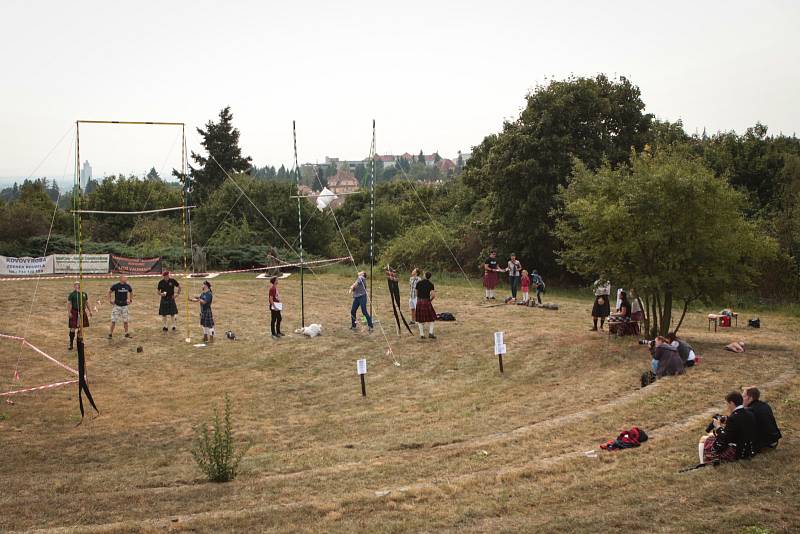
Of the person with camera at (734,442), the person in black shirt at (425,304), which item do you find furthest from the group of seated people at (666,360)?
the person in black shirt at (425,304)

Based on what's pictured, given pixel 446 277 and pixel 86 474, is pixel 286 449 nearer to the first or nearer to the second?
pixel 86 474

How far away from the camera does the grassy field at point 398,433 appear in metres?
9.09

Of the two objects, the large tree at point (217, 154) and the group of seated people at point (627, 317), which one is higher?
the large tree at point (217, 154)

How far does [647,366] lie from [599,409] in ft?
13.1

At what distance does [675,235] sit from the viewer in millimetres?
18719

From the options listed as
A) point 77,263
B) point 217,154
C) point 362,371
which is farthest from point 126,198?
point 362,371

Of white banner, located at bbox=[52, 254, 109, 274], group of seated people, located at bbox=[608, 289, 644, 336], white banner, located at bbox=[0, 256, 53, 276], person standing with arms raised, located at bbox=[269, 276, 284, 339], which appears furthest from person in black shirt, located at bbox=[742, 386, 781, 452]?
white banner, located at bbox=[0, 256, 53, 276]

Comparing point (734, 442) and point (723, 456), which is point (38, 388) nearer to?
point (723, 456)

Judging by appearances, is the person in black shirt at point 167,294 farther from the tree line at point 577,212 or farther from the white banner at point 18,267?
the white banner at point 18,267

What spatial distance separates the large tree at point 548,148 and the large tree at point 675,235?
15845 mm

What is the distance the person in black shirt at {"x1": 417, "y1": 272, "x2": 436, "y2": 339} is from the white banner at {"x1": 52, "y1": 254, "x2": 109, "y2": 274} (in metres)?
22.8

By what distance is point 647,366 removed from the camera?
17266mm

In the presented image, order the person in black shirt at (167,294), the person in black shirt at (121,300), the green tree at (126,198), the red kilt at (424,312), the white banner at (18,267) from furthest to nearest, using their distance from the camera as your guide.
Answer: the green tree at (126,198)
the white banner at (18,267)
the person in black shirt at (167,294)
the person in black shirt at (121,300)
the red kilt at (424,312)

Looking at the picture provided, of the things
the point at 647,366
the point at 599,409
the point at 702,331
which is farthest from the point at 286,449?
the point at 702,331
